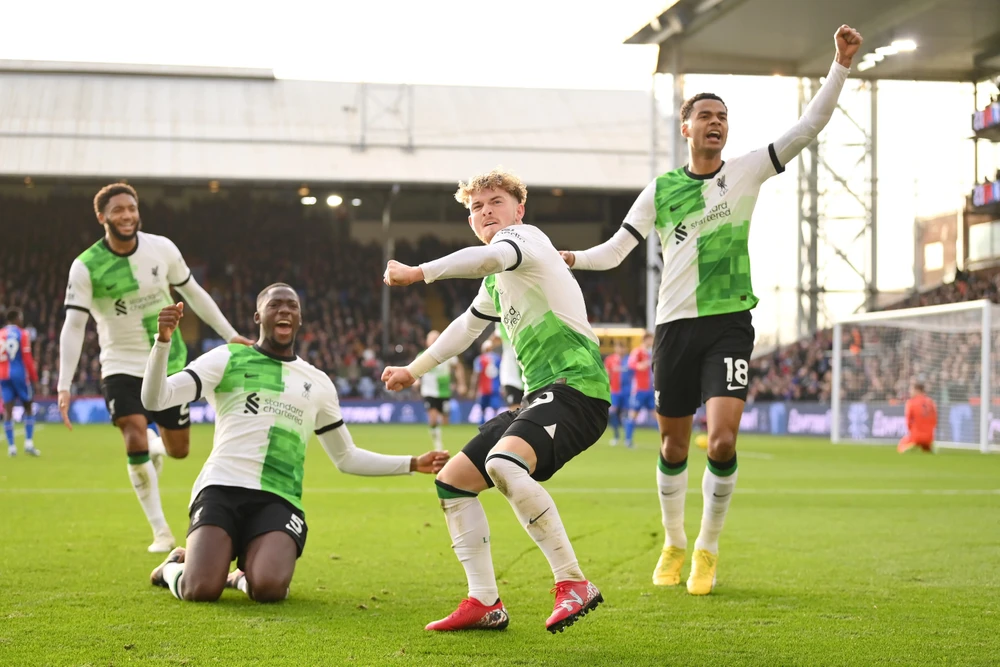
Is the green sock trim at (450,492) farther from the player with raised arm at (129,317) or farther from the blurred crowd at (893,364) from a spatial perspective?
the blurred crowd at (893,364)

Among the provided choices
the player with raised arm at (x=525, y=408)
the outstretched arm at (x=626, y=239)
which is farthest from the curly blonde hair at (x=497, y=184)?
the outstretched arm at (x=626, y=239)

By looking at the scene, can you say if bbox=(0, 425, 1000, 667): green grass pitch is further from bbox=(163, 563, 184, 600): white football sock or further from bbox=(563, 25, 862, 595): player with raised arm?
bbox=(563, 25, 862, 595): player with raised arm

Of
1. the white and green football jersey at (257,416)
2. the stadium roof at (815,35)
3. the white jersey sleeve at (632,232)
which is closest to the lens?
the white and green football jersey at (257,416)

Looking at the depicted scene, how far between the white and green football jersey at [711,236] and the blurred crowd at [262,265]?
33.1 m

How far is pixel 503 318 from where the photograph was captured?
201 inches

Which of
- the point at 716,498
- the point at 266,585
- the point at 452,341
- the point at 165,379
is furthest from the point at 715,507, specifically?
the point at 165,379

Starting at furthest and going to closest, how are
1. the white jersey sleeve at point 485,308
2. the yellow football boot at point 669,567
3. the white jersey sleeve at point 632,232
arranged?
the yellow football boot at point 669,567 → the white jersey sleeve at point 632,232 → the white jersey sleeve at point 485,308

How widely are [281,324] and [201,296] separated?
7.26ft

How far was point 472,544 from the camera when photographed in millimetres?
4902

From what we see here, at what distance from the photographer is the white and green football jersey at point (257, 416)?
19.2 ft

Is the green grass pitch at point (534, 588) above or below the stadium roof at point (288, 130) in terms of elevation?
below

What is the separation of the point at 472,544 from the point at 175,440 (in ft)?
11.0

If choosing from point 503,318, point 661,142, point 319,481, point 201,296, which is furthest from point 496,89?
point 503,318

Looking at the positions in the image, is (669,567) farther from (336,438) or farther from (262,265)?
(262,265)
